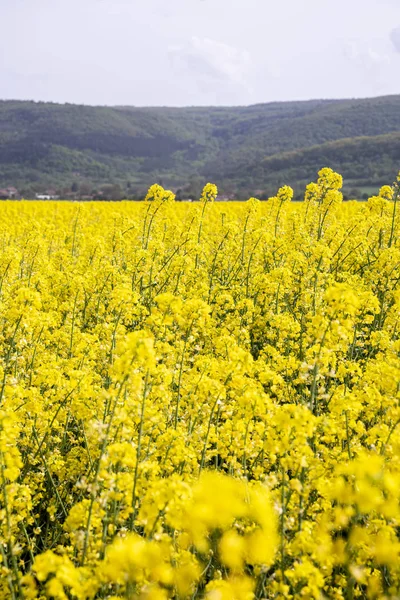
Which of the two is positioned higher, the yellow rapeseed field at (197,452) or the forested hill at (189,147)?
the forested hill at (189,147)

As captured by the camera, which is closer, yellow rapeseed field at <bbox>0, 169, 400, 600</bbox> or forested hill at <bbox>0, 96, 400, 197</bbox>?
yellow rapeseed field at <bbox>0, 169, 400, 600</bbox>

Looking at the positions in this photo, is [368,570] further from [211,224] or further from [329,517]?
[211,224]

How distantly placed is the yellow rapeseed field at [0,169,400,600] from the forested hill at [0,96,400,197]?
44108 mm

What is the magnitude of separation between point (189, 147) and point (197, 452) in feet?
525

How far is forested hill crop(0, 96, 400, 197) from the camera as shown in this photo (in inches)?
2585

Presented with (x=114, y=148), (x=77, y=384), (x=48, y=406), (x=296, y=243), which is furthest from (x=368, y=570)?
(x=114, y=148)

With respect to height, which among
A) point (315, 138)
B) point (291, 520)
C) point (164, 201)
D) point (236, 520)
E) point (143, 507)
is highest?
point (315, 138)

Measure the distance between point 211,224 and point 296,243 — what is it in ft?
23.5

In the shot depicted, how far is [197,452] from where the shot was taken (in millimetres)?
4102

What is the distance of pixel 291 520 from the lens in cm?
286

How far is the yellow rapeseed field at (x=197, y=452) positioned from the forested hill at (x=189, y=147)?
44108 millimetres

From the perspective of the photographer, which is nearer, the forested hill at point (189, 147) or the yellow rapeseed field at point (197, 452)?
the yellow rapeseed field at point (197, 452)

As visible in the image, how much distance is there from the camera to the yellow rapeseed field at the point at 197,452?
250 centimetres

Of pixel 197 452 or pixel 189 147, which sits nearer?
pixel 197 452
